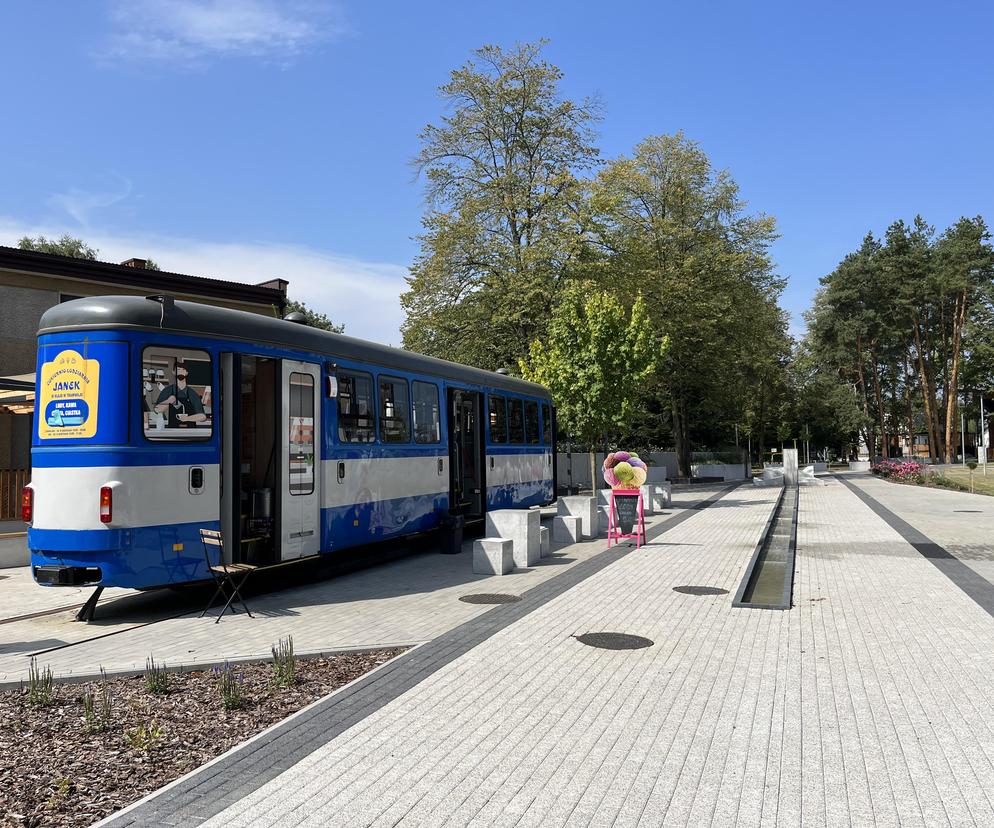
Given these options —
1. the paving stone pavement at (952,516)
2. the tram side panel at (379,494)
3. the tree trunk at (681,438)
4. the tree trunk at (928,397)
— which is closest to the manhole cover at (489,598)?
the tram side panel at (379,494)

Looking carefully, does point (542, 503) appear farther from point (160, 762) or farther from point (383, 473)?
point (160, 762)

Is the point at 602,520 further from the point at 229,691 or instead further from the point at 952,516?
the point at 229,691

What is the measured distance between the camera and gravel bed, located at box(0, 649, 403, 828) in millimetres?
4246

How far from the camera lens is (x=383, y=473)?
1249 cm

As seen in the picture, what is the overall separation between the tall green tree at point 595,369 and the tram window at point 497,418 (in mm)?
6300

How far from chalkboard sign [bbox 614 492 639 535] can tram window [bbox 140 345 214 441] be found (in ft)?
30.1

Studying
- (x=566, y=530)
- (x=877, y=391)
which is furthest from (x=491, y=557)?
(x=877, y=391)

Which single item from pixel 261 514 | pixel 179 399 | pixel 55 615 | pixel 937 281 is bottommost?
pixel 55 615

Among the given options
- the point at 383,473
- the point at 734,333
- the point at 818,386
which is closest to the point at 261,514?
the point at 383,473

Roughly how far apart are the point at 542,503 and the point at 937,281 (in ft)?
180

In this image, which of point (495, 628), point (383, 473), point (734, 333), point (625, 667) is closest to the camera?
point (625, 667)

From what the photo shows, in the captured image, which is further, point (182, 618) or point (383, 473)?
point (383, 473)

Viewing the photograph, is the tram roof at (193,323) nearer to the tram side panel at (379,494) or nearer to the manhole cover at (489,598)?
the tram side panel at (379,494)

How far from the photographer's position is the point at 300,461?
10508 millimetres
